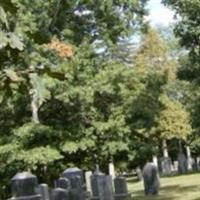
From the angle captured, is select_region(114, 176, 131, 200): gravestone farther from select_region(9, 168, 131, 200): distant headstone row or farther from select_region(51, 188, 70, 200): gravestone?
select_region(51, 188, 70, 200): gravestone

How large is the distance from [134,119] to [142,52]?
79.8 ft

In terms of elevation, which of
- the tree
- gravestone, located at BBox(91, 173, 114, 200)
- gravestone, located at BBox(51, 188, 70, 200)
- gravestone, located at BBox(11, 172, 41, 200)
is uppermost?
the tree

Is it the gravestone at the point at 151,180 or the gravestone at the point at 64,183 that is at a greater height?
the gravestone at the point at 151,180

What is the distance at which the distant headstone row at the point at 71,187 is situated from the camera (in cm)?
833

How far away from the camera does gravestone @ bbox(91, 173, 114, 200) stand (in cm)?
1681

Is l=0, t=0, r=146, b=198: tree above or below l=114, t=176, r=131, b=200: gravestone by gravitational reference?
above

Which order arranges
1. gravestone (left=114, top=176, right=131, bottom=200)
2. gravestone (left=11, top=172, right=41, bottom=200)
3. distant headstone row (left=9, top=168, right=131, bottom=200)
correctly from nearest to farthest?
gravestone (left=11, top=172, right=41, bottom=200) < distant headstone row (left=9, top=168, right=131, bottom=200) < gravestone (left=114, top=176, right=131, bottom=200)

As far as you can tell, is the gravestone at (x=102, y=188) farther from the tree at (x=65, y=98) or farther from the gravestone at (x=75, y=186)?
the tree at (x=65, y=98)

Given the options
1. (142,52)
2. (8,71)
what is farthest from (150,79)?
(8,71)

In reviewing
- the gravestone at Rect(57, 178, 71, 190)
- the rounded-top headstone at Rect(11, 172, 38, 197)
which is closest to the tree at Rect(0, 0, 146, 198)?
the gravestone at Rect(57, 178, 71, 190)

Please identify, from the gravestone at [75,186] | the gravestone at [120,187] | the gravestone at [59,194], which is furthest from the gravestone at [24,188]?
the gravestone at [120,187]

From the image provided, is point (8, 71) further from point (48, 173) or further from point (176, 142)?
point (176, 142)

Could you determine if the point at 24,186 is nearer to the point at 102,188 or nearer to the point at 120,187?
the point at 102,188

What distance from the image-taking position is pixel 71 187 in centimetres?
1461
